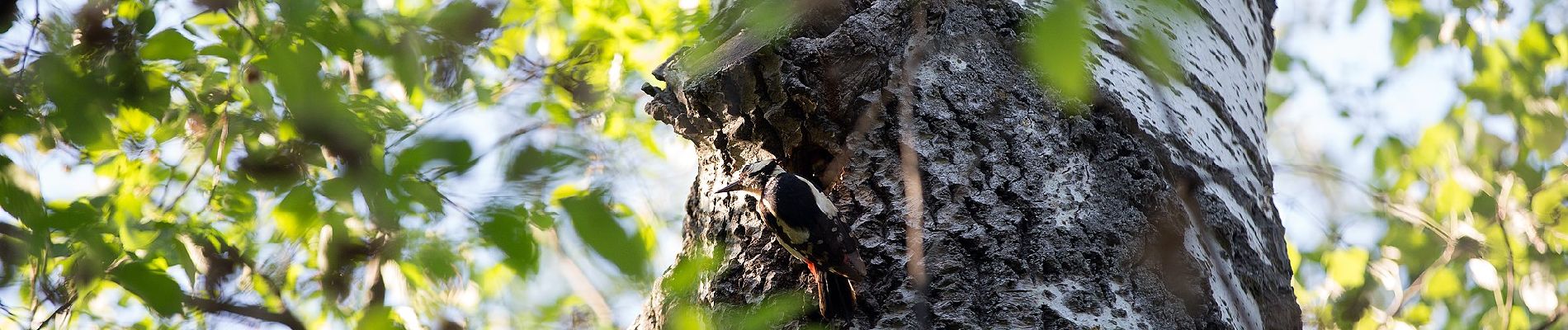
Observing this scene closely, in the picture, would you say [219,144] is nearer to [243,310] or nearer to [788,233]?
[243,310]

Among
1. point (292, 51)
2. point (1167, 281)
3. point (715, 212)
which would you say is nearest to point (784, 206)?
point (715, 212)

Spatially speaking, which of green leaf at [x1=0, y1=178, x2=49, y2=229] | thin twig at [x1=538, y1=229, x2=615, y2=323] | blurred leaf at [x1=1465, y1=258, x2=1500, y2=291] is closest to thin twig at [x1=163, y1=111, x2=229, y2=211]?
green leaf at [x1=0, y1=178, x2=49, y2=229]

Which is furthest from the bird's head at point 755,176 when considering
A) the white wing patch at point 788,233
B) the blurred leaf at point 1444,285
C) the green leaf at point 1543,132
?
the green leaf at point 1543,132

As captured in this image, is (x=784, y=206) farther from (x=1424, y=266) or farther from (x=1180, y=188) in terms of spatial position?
(x=1424, y=266)

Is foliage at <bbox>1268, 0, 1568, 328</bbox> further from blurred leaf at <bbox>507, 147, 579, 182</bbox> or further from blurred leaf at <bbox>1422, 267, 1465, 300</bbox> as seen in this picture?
blurred leaf at <bbox>507, 147, 579, 182</bbox>

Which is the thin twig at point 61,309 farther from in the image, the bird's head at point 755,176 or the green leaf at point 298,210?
the bird's head at point 755,176

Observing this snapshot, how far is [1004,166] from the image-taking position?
1.68 meters

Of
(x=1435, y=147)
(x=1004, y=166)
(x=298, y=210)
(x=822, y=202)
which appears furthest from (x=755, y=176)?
(x=1435, y=147)

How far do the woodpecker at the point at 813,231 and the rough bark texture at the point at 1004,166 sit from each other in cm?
3

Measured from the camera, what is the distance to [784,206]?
5.75 feet

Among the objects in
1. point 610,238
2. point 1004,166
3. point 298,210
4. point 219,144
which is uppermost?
point 610,238

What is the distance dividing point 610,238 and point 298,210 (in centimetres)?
99

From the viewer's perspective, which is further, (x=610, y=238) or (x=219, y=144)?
(x=219, y=144)

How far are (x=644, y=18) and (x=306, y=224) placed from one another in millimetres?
2670
